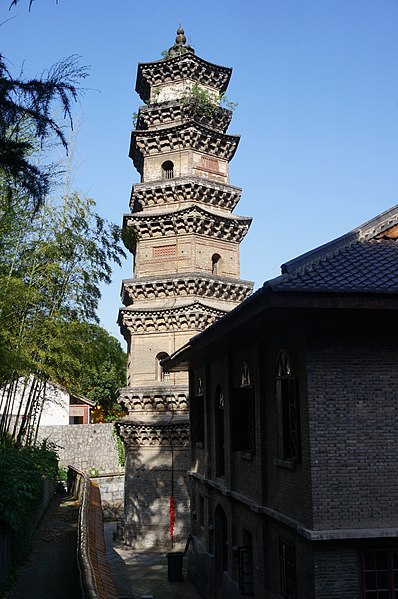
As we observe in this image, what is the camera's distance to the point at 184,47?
27.8 metres

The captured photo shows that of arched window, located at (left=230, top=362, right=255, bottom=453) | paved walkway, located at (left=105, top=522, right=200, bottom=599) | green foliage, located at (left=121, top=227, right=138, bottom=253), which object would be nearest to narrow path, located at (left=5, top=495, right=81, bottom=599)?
paved walkway, located at (left=105, top=522, right=200, bottom=599)

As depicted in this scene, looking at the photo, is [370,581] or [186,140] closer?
[370,581]

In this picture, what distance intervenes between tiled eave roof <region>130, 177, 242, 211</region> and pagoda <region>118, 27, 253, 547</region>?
43 millimetres

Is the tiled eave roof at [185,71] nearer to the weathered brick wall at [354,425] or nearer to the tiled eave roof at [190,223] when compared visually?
the tiled eave roof at [190,223]

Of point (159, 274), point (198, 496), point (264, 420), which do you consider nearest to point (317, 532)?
point (264, 420)

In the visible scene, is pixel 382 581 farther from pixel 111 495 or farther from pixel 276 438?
pixel 111 495

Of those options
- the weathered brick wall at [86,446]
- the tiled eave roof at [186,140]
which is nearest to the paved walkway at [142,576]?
the tiled eave roof at [186,140]

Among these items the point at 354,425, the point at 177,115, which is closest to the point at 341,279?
the point at 354,425

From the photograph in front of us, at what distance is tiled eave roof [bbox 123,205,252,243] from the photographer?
25141mm

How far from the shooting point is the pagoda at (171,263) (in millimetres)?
23547

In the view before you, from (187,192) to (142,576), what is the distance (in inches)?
582

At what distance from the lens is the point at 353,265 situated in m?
10.1

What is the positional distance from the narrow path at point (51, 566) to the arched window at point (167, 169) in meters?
14.7

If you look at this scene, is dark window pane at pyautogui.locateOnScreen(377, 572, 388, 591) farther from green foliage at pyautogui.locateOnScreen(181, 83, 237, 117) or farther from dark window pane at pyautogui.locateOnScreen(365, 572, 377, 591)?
green foliage at pyautogui.locateOnScreen(181, 83, 237, 117)
